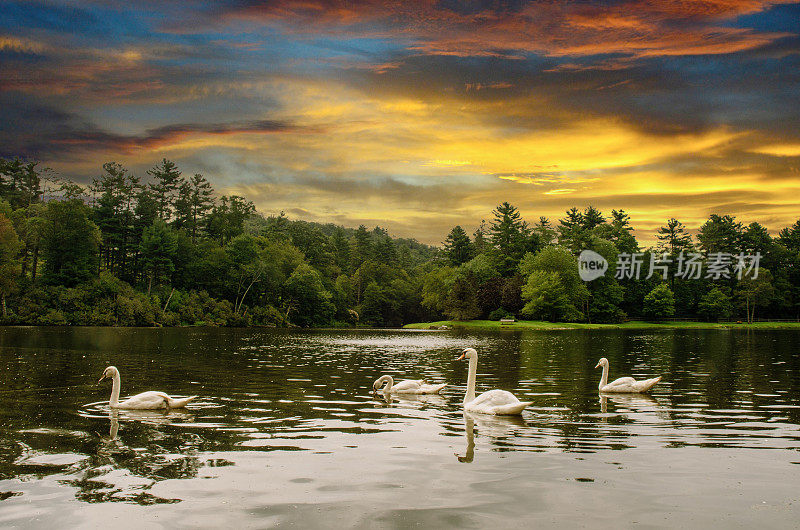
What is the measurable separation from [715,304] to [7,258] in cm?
12630

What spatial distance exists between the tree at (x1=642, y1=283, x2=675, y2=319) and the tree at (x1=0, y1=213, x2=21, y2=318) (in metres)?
115

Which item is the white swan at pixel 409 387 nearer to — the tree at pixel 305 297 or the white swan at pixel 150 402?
the white swan at pixel 150 402

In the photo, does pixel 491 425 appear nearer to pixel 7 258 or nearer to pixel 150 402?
pixel 150 402

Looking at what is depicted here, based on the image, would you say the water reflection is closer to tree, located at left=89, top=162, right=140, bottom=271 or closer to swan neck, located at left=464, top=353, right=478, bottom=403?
swan neck, located at left=464, top=353, right=478, bottom=403

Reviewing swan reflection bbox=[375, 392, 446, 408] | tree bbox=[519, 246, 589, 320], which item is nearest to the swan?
swan reflection bbox=[375, 392, 446, 408]

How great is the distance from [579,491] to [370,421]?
726 centimetres

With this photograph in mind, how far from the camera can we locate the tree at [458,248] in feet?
506

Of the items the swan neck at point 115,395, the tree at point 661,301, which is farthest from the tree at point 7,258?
the tree at point 661,301

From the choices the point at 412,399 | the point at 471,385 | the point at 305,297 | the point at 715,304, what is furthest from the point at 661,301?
the point at 471,385

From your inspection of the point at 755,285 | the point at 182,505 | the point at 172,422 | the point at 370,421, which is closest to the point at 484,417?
the point at 370,421

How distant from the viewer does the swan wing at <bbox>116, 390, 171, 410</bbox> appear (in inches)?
610

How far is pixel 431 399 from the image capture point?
19.1 meters

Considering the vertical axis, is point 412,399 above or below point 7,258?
below

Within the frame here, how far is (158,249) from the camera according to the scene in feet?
336
